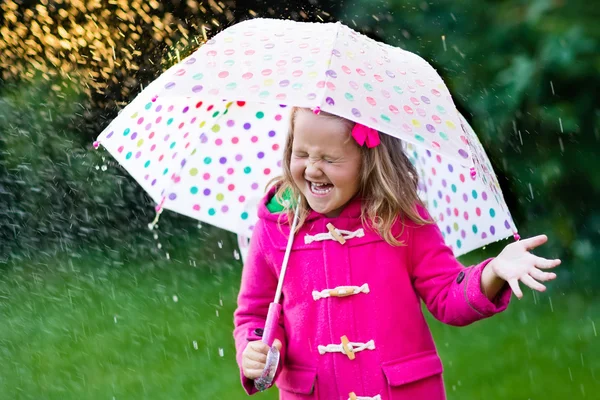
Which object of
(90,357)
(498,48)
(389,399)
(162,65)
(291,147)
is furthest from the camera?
(162,65)

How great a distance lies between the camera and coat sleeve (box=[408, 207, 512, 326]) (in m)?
2.62

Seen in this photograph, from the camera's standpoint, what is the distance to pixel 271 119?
335 centimetres

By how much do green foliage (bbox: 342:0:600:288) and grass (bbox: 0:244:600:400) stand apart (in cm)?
46

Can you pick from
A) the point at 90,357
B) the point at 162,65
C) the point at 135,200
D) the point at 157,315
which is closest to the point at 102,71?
the point at 162,65

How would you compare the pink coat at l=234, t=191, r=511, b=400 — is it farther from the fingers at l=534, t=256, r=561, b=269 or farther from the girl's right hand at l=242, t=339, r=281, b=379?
the fingers at l=534, t=256, r=561, b=269

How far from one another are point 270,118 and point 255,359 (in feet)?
3.11

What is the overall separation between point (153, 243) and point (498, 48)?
2888 mm

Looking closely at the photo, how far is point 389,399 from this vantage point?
2.71 meters

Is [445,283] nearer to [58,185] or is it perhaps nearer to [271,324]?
[271,324]

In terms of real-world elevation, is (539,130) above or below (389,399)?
below

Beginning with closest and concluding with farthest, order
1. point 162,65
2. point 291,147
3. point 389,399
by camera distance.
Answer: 1. point 389,399
2. point 291,147
3. point 162,65

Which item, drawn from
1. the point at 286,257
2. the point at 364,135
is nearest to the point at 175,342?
the point at 286,257

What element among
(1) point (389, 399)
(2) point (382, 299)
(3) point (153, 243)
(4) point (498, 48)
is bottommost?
(3) point (153, 243)

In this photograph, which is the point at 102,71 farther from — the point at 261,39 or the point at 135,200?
the point at 261,39
